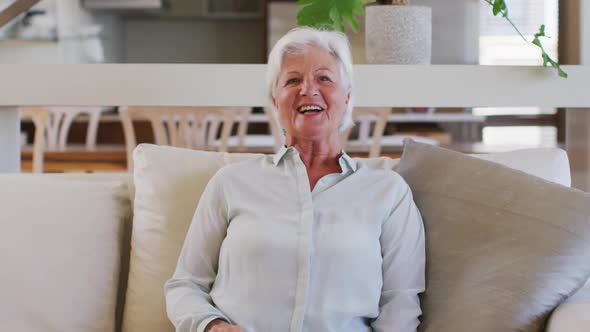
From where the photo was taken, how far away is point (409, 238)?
5.19 ft

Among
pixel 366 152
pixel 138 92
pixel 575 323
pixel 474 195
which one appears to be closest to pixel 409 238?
pixel 474 195

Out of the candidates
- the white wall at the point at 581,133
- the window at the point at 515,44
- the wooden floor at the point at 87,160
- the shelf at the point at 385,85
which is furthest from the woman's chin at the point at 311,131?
the window at the point at 515,44

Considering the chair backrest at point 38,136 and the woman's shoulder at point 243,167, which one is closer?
the woman's shoulder at point 243,167

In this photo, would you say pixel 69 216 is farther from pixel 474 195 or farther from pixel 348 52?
pixel 474 195

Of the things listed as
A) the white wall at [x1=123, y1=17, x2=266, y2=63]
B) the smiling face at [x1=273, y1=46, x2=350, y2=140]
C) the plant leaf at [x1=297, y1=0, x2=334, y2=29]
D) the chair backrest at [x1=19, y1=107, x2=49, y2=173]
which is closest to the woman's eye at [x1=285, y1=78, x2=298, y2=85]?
the smiling face at [x1=273, y1=46, x2=350, y2=140]

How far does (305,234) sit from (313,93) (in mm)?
319

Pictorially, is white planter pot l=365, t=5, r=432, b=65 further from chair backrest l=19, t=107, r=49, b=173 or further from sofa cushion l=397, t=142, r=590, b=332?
chair backrest l=19, t=107, r=49, b=173

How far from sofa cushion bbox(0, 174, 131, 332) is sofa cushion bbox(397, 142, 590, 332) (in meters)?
0.72

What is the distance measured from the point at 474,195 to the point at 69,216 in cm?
92

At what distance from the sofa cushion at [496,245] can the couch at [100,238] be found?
0.68 ft

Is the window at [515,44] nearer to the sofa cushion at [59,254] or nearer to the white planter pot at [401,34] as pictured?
the white planter pot at [401,34]

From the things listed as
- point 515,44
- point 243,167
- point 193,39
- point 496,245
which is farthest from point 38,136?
point 515,44

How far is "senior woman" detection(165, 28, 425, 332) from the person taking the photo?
1509 millimetres

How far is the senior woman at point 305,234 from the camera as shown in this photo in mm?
1509
